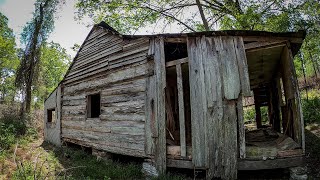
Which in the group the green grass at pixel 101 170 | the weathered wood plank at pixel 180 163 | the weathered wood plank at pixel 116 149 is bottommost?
the green grass at pixel 101 170

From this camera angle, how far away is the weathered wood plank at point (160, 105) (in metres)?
6.74

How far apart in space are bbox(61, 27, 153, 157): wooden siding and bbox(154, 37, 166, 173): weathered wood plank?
0.36m

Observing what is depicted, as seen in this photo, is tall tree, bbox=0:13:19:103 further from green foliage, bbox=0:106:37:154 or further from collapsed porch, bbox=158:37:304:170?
collapsed porch, bbox=158:37:304:170

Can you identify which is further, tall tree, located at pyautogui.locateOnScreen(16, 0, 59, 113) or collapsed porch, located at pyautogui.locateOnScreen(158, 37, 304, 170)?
tall tree, located at pyautogui.locateOnScreen(16, 0, 59, 113)

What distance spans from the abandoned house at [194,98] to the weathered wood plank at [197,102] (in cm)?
2

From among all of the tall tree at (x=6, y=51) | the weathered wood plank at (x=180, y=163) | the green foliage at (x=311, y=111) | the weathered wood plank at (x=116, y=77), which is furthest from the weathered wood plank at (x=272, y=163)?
the tall tree at (x=6, y=51)

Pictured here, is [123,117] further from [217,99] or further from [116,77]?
[217,99]

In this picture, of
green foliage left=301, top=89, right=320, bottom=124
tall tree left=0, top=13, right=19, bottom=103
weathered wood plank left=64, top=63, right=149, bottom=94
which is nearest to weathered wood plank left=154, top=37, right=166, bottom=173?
weathered wood plank left=64, top=63, right=149, bottom=94

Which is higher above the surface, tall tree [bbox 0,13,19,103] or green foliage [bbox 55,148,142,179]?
tall tree [bbox 0,13,19,103]

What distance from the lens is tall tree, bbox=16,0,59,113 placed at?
1738 centimetres

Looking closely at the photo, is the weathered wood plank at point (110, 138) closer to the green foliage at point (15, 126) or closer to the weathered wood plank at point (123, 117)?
A: the weathered wood plank at point (123, 117)

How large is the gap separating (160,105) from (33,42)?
14.6 m

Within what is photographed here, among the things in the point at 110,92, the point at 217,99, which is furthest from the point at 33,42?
the point at 217,99

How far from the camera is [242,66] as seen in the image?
6.17 metres
